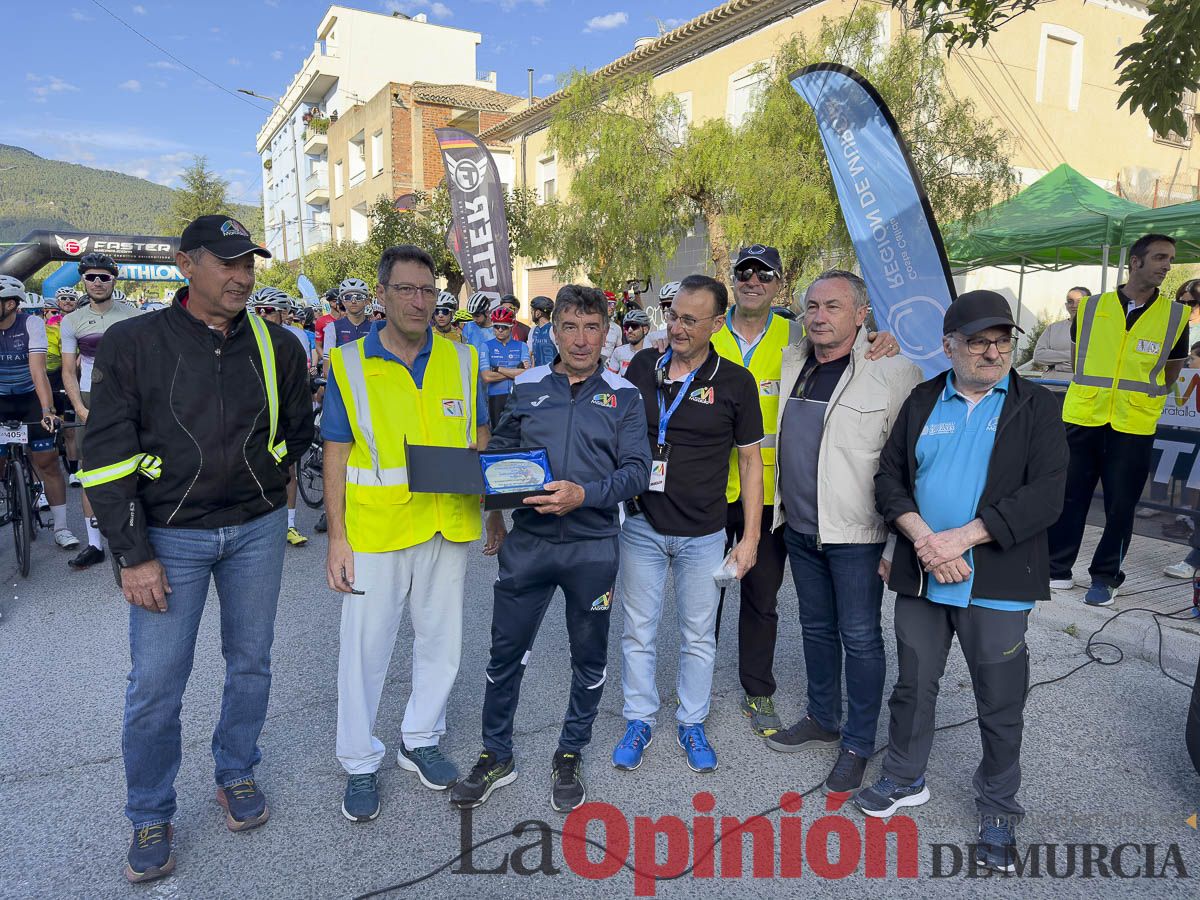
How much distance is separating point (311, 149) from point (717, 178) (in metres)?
39.7

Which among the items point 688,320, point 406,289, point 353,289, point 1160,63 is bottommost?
point 688,320

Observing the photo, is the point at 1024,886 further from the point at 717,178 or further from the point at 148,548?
the point at 717,178

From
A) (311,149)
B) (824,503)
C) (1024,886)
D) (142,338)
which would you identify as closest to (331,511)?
(142,338)

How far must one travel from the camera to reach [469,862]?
2740 millimetres

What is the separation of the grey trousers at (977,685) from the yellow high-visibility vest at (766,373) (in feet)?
2.78

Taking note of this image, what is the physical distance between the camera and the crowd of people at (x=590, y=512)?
8.74ft

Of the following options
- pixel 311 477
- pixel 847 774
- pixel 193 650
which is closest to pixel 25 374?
pixel 311 477

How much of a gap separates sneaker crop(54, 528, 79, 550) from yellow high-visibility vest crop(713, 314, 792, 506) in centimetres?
611

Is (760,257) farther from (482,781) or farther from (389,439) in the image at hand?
(482,781)

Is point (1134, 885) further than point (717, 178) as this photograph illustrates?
No

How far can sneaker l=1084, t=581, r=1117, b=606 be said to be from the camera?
509 centimetres

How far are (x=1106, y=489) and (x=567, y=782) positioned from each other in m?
4.48

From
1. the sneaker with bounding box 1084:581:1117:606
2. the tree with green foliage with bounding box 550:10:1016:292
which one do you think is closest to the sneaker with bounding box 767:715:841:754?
the sneaker with bounding box 1084:581:1117:606

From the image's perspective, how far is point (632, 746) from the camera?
3396mm
